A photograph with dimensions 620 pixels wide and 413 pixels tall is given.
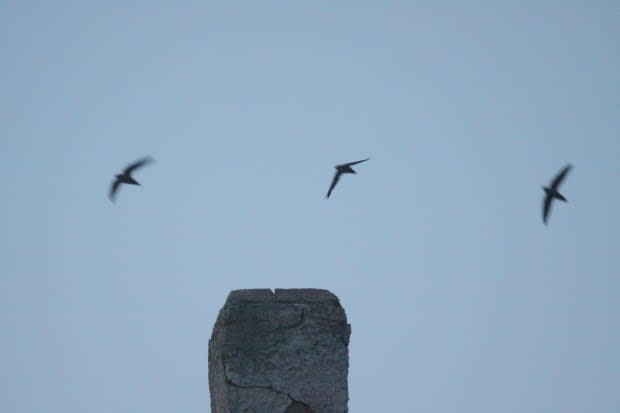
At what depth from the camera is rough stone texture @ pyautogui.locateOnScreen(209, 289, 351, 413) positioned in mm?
6078

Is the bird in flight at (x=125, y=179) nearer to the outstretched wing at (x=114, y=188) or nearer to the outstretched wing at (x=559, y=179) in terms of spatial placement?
the outstretched wing at (x=114, y=188)

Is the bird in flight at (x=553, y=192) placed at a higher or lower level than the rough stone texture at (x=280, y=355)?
higher

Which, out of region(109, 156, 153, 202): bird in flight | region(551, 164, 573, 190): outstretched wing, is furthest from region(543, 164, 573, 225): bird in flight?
region(109, 156, 153, 202): bird in flight

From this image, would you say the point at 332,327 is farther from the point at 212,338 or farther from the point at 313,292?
the point at 212,338

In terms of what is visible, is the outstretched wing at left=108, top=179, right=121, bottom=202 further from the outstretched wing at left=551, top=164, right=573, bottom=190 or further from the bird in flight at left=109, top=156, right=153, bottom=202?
the outstretched wing at left=551, top=164, right=573, bottom=190

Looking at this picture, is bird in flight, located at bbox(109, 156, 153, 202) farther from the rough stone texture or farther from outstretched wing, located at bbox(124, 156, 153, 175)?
the rough stone texture

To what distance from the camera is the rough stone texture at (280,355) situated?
19.9 ft

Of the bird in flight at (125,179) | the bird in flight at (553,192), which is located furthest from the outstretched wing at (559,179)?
the bird in flight at (125,179)

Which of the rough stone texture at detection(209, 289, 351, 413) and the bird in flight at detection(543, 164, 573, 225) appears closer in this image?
the rough stone texture at detection(209, 289, 351, 413)

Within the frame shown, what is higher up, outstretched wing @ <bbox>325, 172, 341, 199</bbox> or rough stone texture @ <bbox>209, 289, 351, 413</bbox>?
outstretched wing @ <bbox>325, 172, 341, 199</bbox>

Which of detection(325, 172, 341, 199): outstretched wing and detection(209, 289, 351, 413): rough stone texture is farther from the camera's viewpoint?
detection(325, 172, 341, 199): outstretched wing

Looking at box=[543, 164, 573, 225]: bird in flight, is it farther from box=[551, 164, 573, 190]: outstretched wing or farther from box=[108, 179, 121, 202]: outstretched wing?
box=[108, 179, 121, 202]: outstretched wing

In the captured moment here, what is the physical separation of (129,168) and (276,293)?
5.70 meters

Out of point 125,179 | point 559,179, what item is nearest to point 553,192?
point 559,179
